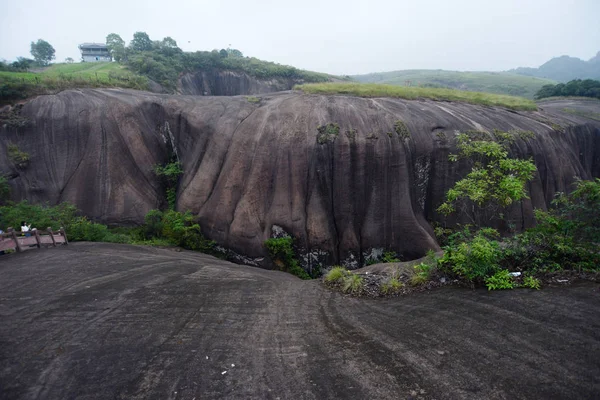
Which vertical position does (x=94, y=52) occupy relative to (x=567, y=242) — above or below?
above

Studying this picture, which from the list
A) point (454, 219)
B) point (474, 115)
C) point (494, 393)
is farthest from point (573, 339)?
point (474, 115)

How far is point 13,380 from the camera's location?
4750 millimetres

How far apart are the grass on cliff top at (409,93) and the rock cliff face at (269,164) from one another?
1786 millimetres

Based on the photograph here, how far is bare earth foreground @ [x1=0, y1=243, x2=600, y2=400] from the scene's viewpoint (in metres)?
4.41

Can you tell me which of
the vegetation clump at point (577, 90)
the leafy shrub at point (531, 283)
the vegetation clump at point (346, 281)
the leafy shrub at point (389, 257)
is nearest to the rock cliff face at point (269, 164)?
the leafy shrub at point (389, 257)

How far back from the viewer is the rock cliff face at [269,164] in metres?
16.3

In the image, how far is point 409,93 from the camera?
22281 millimetres

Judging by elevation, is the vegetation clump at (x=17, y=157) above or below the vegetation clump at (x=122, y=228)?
above

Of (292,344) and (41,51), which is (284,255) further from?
(41,51)

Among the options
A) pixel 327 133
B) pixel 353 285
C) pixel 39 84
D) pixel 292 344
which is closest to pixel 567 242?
pixel 353 285

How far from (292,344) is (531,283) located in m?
4.93

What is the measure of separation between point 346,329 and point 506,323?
8.92ft

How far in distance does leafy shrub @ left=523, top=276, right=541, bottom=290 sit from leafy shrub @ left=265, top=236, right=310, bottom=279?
10028mm

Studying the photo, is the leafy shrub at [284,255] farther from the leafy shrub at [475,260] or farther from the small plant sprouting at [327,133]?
the leafy shrub at [475,260]
